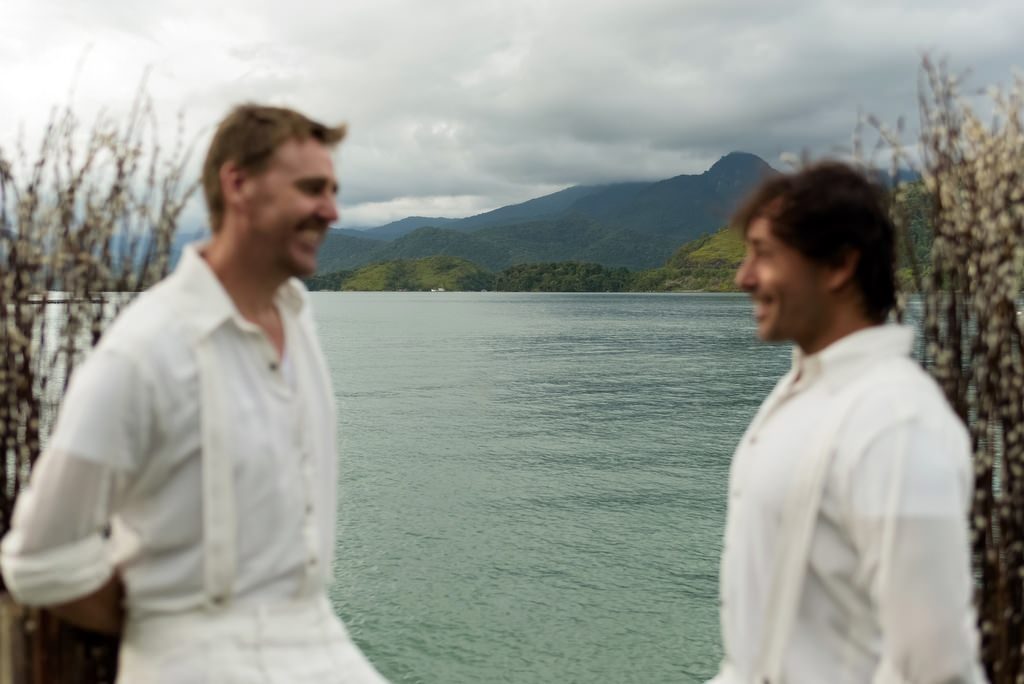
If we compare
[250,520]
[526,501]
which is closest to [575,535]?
[526,501]

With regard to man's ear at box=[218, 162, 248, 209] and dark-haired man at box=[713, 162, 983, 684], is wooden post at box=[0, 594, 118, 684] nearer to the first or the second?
man's ear at box=[218, 162, 248, 209]

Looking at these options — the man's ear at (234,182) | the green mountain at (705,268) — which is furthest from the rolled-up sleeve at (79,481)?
the green mountain at (705,268)

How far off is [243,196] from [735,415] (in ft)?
100

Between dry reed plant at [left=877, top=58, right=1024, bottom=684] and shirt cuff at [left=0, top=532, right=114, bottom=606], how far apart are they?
9.82 feet

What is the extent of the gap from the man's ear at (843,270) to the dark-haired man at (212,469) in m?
1.17

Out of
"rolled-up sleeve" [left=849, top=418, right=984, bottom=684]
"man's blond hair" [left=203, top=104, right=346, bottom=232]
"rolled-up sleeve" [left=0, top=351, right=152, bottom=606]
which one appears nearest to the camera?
"rolled-up sleeve" [left=849, top=418, right=984, bottom=684]

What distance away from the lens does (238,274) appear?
2.28 meters

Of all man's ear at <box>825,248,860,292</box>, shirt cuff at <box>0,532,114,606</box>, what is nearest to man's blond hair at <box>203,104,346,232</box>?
shirt cuff at <box>0,532,114,606</box>

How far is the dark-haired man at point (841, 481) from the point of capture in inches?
71.0

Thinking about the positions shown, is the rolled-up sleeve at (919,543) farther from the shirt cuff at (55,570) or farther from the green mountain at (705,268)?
the green mountain at (705,268)

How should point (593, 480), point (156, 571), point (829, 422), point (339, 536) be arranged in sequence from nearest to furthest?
point (829, 422), point (156, 571), point (339, 536), point (593, 480)

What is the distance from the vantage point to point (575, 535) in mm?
16734

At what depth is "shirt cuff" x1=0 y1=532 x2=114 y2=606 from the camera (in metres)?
1.93

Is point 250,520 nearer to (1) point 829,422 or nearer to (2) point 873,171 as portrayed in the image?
(1) point 829,422
